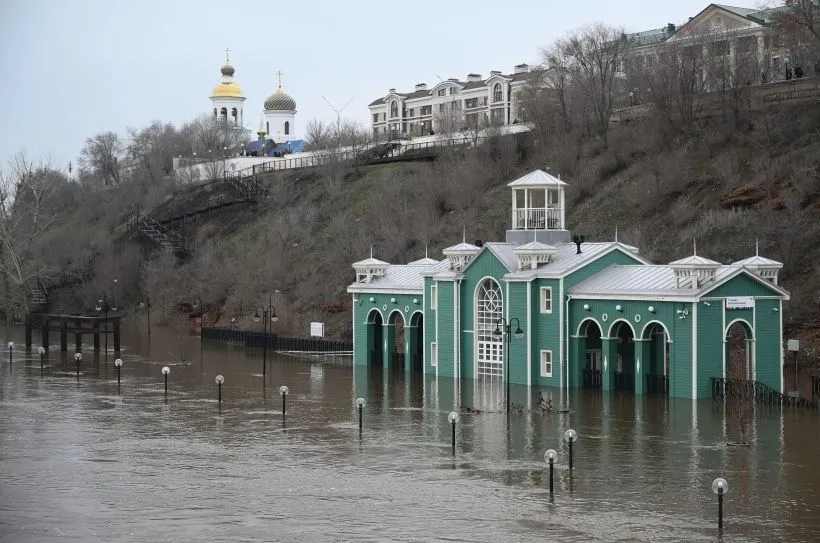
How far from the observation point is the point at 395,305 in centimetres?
5775

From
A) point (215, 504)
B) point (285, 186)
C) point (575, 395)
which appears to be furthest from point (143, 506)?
point (285, 186)

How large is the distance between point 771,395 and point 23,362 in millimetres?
39318

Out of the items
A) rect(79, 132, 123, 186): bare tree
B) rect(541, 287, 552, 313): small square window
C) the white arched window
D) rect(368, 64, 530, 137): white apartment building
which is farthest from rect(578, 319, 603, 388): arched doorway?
rect(79, 132, 123, 186): bare tree

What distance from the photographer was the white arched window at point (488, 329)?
51.4 metres

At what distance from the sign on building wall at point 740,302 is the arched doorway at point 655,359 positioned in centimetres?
249

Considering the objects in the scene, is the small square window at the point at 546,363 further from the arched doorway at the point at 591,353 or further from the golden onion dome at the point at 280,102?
the golden onion dome at the point at 280,102

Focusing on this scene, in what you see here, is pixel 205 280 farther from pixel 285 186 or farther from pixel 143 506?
pixel 143 506

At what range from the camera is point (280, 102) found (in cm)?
16312

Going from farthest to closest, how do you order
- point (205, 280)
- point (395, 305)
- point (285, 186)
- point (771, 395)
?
point (285, 186) < point (205, 280) < point (395, 305) < point (771, 395)

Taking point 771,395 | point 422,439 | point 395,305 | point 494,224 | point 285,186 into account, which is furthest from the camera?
point 285,186

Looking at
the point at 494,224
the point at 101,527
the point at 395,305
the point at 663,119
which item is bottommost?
the point at 101,527

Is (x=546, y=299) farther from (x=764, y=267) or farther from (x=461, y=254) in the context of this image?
(x=764, y=267)

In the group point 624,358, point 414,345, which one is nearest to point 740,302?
point 624,358

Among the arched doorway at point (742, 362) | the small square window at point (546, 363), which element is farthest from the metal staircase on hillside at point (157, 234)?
the arched doorway at point (742, 362)
